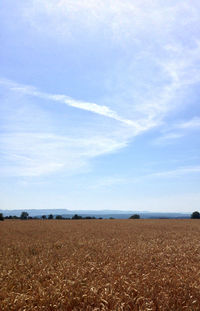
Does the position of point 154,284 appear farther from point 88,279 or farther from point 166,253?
point 166,253

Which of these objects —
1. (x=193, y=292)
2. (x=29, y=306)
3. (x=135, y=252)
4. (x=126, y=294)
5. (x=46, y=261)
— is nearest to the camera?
(x=29, y=306)

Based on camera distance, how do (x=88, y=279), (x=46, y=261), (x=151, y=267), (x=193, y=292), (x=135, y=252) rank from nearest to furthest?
(x=193, y=292) < (x=88, y=279) < (x=151, y=267) < (x=46, y=261) < (x=135, y=252)

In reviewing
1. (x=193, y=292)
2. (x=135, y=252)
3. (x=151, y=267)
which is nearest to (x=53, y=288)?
(x=193, y=292)

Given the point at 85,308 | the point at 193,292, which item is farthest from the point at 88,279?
the point at 193,292

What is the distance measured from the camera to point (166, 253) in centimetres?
1111

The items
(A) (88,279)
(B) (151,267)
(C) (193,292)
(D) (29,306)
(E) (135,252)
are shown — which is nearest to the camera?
(D) (29,306)

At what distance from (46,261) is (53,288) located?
11.5ft

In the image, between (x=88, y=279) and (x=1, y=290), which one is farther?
(x=88, y=279)

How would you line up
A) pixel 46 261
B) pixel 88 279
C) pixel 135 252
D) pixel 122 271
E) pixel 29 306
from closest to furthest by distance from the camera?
pixel 29 306 → pixel 88 279 → pixel 122 271 → pixel 46 261 → pixel 135 252

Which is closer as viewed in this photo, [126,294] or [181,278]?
[126,294]

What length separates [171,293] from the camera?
5.90 m

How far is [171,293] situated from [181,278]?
1.13 meters

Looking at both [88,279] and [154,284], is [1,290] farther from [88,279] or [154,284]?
[154,284]

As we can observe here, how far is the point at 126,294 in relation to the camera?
18.4 feet
